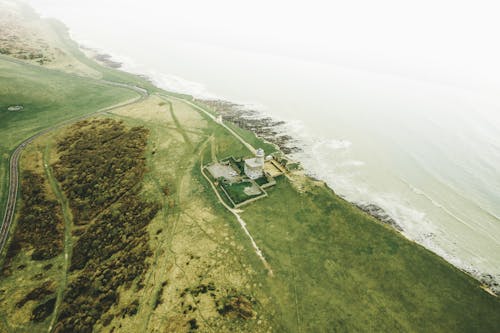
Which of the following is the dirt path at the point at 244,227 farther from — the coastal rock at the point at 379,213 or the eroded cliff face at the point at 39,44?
the eroded cliff face at the point at 39,44

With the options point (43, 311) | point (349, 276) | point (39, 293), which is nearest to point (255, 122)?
point (349, 276)

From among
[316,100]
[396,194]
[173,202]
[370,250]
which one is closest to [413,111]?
[316,100]

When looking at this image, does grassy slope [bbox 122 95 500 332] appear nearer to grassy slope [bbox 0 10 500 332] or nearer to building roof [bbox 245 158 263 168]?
grassy slope [bbox 0 10 500 332]

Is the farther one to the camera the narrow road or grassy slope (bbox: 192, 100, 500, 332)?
the narrow road

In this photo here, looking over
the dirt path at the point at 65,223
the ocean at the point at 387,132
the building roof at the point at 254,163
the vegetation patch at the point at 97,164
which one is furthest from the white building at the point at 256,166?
the dirt path at the point at 65,223

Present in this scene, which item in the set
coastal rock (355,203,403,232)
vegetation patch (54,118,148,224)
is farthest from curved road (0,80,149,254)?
coastal rock (355,203,403,232)

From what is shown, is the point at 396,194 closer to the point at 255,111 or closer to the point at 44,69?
the point at 255,111

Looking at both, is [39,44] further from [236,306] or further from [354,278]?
[354,278]
